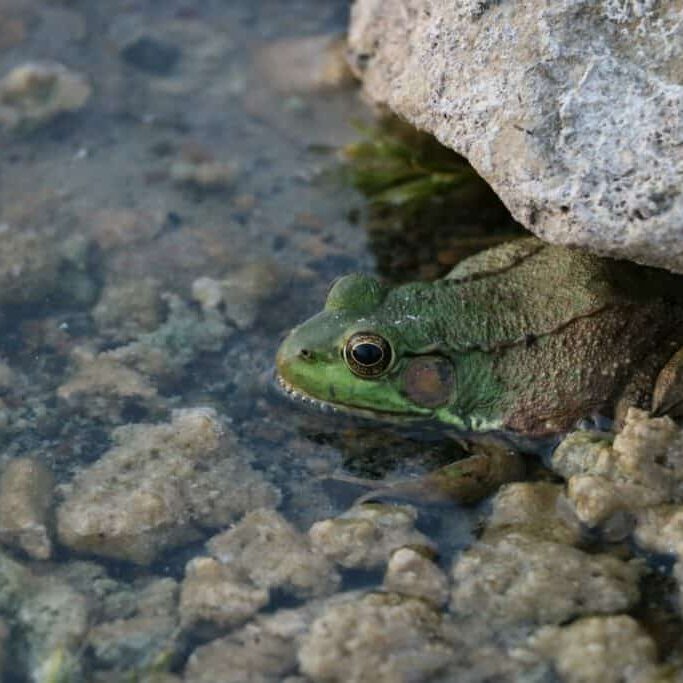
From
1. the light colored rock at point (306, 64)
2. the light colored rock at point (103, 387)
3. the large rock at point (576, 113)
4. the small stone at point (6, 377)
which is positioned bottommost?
the small stone at point (6, 377)

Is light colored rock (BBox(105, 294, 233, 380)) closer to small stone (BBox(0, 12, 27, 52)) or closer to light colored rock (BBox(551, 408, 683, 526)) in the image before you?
light colored rock (BBox(551, 408, 683, 526))

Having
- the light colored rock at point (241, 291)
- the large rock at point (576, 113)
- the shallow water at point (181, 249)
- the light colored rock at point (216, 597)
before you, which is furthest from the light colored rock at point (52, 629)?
the large rock at point (576, 113)

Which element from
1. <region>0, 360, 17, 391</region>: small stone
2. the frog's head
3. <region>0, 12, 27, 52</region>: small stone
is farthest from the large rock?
<region>0, 12, 27, 52</region>: small stone

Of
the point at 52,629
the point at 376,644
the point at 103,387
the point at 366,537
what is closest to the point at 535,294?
the point at 366,537

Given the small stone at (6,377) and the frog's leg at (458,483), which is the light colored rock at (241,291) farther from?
the frog's leg at (458,483)

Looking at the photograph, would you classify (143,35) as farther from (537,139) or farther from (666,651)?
(666,651)

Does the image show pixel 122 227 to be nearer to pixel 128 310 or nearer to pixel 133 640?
pixel 128 310

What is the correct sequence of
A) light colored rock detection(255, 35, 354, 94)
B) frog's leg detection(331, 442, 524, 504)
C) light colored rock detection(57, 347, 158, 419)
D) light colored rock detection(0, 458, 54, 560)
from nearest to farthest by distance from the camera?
light colored rock detection(0, 458, 54, 560), frog's leg detection(331, 442, 524, 504), light colored rock detection(57, 347, 158, 419), light colored rock detection(255, 35, 354, 94)
